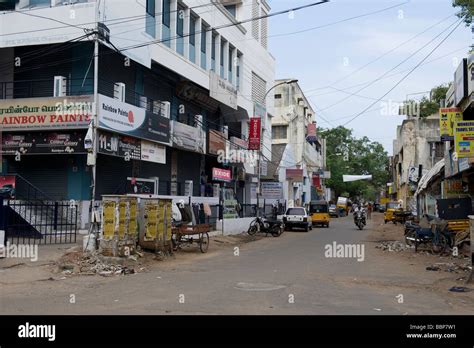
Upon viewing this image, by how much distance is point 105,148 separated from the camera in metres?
20.8

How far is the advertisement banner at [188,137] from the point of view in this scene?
89.9ft

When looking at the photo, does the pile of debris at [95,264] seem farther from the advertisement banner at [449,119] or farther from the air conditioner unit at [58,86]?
the advertisement banner at [449,119]

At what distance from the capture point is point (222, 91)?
110ft

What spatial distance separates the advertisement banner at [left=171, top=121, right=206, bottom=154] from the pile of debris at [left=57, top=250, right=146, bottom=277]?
1309 cm

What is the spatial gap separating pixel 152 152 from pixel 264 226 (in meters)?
8.32

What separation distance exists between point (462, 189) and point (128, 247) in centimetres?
1752

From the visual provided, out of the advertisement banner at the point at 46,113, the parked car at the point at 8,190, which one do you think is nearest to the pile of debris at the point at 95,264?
the advertisement banner at the point at 46,113

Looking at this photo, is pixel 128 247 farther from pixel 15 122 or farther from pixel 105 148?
pixel 15 122

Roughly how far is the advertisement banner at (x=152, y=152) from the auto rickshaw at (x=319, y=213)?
19.1 m

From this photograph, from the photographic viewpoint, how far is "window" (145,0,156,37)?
25.1 metres

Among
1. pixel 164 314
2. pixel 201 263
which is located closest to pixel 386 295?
pixel 164 314

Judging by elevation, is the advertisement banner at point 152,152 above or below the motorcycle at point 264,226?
above

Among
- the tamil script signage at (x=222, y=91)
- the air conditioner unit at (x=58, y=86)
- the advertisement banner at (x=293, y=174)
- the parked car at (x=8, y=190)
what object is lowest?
the parked car at (x=8, y=190)
